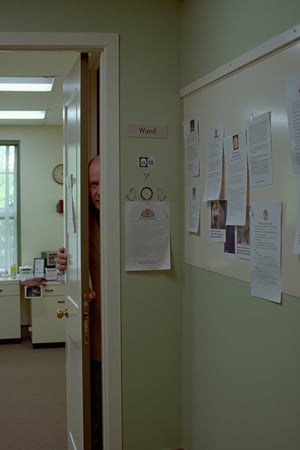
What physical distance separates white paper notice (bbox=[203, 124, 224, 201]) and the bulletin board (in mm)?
40

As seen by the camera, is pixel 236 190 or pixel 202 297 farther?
pixel 202 297

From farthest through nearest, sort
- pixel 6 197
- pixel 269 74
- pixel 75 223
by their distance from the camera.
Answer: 1. pixel 6 197
2. pixel 75 223
3. pixel 269 74

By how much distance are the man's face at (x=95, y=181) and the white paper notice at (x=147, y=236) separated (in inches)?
9.7

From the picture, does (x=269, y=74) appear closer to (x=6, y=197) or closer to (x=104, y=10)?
(x=104, y=10)

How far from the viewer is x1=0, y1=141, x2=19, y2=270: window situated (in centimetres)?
683

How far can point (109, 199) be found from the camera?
2512 millimetres

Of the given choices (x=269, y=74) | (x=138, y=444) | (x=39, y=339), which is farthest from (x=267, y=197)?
(x=39, y=339)

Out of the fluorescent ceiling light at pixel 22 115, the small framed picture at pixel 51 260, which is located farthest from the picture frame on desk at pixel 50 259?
the fluorescent ceiling light at pixel 22 115

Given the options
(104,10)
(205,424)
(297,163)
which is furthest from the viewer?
(104,10)

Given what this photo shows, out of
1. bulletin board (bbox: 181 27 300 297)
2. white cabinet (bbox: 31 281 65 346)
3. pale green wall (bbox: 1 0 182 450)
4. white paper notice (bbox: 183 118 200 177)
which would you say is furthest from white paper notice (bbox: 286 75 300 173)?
white cabinet (bbox: 31 281 65 346)

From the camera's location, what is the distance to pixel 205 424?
233 centimetres

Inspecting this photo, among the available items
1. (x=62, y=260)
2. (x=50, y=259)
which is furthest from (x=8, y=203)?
(x=62, y=260)

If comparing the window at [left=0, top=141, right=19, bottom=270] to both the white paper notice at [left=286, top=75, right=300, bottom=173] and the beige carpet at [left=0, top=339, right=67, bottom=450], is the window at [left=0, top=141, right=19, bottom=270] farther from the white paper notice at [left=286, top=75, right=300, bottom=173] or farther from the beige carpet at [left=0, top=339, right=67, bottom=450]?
the white paper notice at [left=286, top=75, right=300, bottom=173]

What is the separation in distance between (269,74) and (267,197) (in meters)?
0.39
